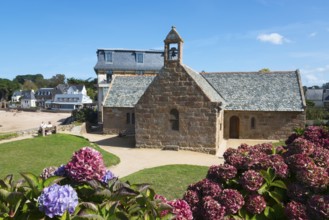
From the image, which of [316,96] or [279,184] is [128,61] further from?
[316,96]

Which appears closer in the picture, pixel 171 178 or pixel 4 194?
pixel 4 194

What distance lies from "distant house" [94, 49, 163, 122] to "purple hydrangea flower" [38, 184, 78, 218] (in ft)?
150

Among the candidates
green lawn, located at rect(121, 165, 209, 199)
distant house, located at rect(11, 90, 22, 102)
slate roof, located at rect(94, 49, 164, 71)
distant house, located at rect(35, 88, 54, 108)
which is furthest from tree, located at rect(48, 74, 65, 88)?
green lawn, located at rect(121, 165, 209, 199)

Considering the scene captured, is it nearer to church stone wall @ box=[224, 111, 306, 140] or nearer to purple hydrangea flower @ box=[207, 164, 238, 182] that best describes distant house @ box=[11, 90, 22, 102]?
church stone wall @ box=[224, 111, 306, 140]

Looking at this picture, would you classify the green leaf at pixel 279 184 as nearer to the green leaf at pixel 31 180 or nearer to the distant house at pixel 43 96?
the green leaf at pixel 31 180

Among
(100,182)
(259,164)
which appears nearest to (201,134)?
(259,164)

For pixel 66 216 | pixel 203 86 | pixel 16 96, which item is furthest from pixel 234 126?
pixel 16 96

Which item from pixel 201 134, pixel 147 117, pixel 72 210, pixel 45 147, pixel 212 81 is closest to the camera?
pixel 72 210

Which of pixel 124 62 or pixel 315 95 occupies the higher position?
pixel 124 62

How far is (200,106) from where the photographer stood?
20.1m

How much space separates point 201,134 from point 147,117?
4.41 metres

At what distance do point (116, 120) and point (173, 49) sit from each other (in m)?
11.1

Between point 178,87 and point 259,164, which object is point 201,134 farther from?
point 259,164

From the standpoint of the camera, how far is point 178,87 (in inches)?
811
